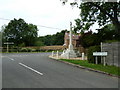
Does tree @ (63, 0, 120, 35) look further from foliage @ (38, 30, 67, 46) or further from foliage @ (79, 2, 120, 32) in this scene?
foliage @ (38, 30, 67, 46)

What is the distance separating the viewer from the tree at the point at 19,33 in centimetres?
7694

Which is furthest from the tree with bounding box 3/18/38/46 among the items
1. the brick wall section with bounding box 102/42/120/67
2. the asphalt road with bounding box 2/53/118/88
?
the asphalt road with bounding box 2/53/118/88

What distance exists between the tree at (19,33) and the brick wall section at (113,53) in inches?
2420

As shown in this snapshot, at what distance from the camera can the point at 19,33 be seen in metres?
77.7

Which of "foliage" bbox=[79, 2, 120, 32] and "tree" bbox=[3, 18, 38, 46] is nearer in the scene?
"foliage" bbox=[79, 2, 120, 32]

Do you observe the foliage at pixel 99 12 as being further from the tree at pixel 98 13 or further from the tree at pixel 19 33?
the tree at pixel 19 33

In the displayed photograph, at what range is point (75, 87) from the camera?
8.71 meters

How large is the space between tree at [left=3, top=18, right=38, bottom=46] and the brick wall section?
202ft

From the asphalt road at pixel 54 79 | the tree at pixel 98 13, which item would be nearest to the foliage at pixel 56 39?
the tree at pixel 98 13

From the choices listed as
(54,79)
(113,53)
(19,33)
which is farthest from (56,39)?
(54,79)

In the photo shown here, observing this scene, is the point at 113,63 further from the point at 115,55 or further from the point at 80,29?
the point at 80,29

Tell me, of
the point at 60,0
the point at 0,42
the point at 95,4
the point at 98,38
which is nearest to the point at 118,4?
the point at 95,4

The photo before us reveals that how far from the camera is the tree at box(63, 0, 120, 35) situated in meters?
18.2

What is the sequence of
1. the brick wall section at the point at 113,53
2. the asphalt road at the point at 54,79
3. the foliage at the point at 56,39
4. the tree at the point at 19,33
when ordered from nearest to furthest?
1. the asphalt road at the point at 54,79
2. the brick wall section at the point at 113,53
3. the tree at the point at 19,33
4. the foliage at the point at 56,39
